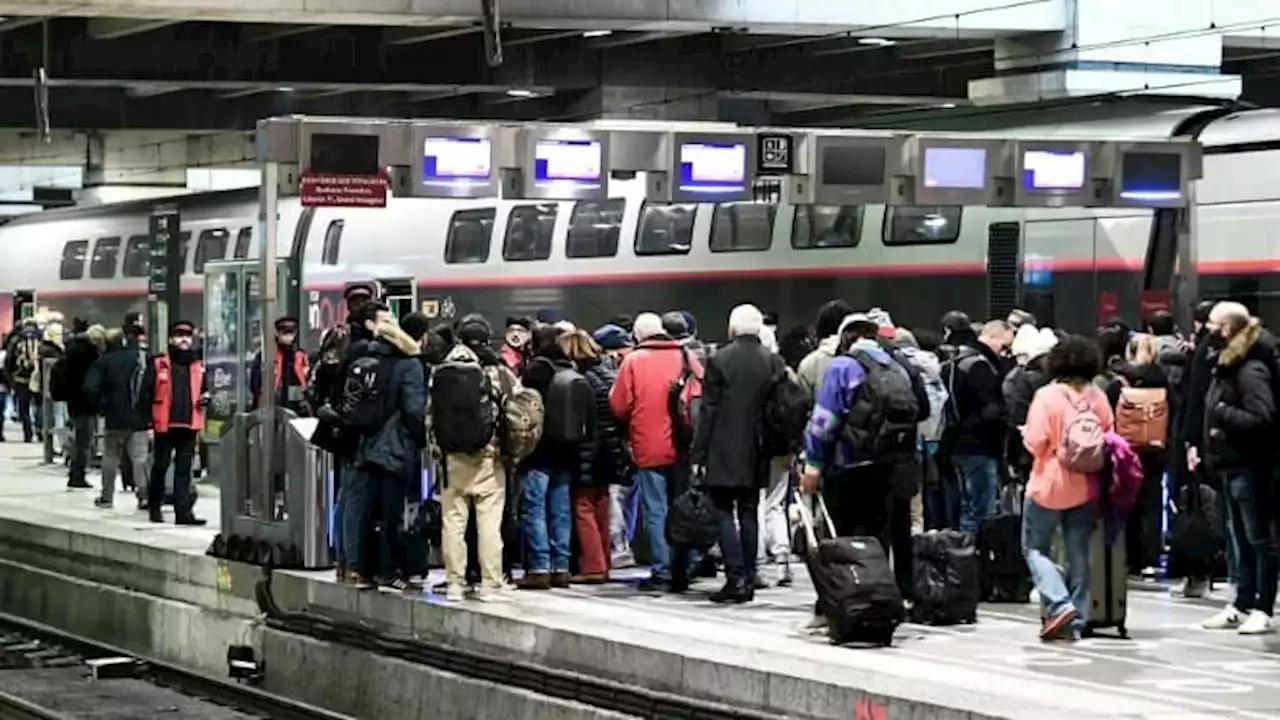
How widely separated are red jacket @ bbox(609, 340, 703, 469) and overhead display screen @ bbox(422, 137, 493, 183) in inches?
110

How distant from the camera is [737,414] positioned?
14703 mm

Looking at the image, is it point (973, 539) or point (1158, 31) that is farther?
point (1158, 31)

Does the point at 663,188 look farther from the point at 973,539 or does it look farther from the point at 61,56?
the point at 61,56

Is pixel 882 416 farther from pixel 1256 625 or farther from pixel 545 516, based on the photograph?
pixel 545 516

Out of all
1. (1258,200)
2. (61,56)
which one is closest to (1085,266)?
(1258,200)

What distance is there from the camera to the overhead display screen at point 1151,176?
1981cm

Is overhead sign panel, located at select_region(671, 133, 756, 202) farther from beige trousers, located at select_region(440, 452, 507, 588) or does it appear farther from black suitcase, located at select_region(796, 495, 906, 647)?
black suitcase, located at select_region(796, 495, 906, 647)

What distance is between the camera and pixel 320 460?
17156 mm

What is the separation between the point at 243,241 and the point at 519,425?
2150 centimetres

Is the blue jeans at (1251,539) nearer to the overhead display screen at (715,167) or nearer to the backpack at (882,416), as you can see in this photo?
the backpack at (882,416)

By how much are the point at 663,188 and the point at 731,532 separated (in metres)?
4.75

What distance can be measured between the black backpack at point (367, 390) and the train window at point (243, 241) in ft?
67.4

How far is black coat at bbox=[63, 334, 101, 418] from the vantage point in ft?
83.7

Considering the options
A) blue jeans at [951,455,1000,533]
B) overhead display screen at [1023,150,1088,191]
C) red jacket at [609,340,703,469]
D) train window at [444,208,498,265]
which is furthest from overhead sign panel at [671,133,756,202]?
train window at [444,208,498,265]
